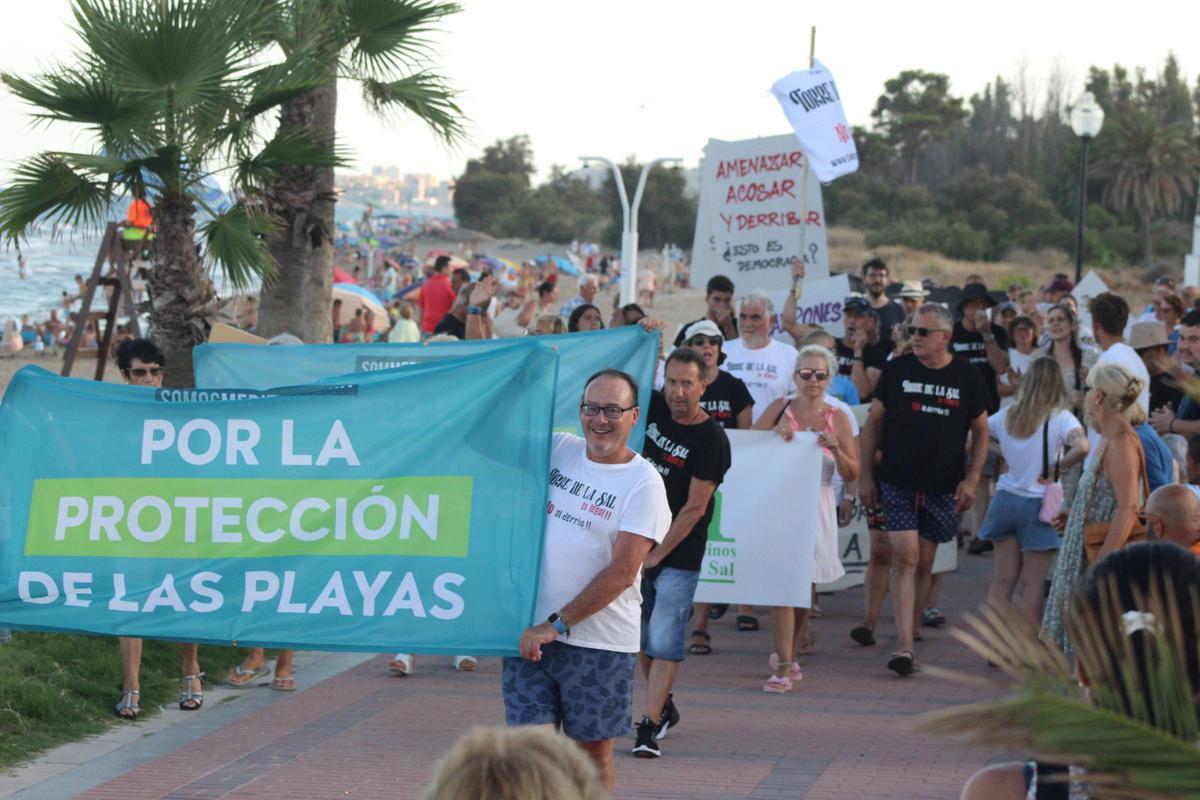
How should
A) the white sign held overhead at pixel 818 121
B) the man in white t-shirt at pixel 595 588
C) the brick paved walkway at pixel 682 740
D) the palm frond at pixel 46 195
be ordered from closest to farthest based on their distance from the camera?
the man in white t-shirt at pixel 595 588 → the brick paved walkway at pixel 682 740 → the palm frond at pixel 46 195 → the white sign held overhead at pixel 818 121

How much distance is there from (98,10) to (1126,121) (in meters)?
69.7

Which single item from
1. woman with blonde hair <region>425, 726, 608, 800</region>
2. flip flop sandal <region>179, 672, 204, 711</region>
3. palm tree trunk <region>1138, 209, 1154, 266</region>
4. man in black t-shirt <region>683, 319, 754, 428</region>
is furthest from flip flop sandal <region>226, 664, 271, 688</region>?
palm tree trunk <region>1138, 209, 1154, 266</region>

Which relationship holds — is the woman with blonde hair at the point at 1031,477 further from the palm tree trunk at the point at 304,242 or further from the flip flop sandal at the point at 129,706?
the palm tree trunk at the point at 304,242

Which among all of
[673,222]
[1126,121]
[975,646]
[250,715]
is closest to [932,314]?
[250,715]

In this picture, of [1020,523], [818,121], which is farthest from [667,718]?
[818,121]

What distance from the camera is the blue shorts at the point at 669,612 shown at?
6918 millimetres

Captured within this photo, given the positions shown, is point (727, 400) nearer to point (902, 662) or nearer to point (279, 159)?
point (902, 662)

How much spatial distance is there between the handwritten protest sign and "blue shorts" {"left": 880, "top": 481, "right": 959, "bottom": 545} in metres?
5.27

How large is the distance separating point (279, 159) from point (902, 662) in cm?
591

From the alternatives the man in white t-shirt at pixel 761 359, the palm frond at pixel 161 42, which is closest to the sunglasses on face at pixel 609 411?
the man in white t-shirt at pixel 761 359

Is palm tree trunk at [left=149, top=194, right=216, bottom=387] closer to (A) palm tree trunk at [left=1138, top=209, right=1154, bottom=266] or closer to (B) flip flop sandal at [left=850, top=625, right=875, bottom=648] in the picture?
(B) flip flop sandal at [left=850, top=625, right=875, bottom=648]

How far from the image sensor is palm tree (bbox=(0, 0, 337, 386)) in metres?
10.0

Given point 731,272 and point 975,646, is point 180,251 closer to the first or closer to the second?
point 731,272

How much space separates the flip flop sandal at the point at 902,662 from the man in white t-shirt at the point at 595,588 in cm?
368
